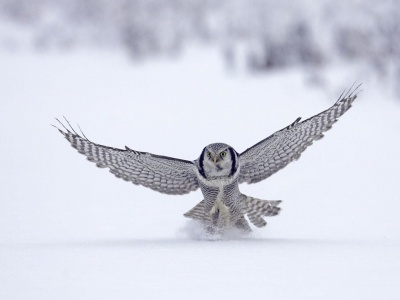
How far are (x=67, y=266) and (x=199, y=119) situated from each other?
1090 cm

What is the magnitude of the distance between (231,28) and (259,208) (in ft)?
55.7

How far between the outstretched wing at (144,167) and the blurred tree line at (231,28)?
11668 mm

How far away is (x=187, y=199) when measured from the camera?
31.0ft

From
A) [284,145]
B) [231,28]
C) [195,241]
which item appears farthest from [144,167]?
[231,28]

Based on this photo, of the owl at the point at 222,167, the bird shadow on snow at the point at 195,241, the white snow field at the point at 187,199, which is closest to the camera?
the white snow field at the point at 187,199

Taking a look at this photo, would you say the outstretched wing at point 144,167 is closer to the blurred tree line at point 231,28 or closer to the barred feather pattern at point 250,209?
the barred feather pattern at point 250,209

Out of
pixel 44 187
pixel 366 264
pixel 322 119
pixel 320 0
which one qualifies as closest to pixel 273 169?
pixel 322 119

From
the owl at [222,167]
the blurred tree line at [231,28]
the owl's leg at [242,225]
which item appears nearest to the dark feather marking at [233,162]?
the owl at [222,167]

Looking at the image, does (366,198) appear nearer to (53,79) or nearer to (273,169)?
(273,169)

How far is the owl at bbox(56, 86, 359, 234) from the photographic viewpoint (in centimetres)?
641

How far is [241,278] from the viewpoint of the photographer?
493 centimetres

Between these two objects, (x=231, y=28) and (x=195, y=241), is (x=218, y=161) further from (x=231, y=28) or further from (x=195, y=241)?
(x=231, y=28)

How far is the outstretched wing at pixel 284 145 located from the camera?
21.5 feet

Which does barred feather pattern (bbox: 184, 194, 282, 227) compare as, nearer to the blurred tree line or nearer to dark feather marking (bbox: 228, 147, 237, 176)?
dark feather marking (bbox: 228, 147, 237, 176)
